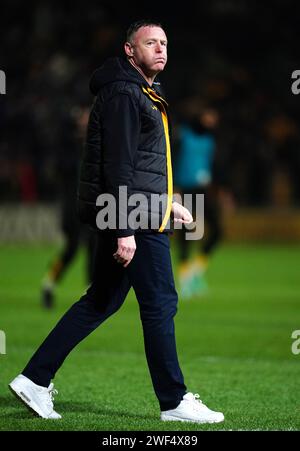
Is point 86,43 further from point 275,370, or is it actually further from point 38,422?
point 38,422

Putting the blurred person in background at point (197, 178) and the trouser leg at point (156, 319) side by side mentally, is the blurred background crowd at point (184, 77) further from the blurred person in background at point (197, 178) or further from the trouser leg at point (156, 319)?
the trouser leg at point (156, 319)

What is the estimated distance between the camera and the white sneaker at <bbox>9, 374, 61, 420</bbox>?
22.4 ft

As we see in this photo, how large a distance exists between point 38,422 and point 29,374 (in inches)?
12.8

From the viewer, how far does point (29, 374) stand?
22.7 ft

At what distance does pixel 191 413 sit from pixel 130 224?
115 centimetres

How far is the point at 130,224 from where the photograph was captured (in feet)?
21.9

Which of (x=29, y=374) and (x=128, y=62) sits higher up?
(x=128, y=62)

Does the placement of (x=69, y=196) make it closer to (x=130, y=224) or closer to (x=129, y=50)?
(x=129, y=50)

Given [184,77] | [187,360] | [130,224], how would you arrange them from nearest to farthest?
[130,224] → [187,360] → [184,77]

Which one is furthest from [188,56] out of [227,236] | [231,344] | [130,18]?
[231,344]

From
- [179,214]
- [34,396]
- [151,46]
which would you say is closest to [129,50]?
[151,46]

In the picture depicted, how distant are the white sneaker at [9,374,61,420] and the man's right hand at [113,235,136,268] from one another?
941mm

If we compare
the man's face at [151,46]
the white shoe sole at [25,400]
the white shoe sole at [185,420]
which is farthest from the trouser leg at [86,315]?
the man's face at [151,46]

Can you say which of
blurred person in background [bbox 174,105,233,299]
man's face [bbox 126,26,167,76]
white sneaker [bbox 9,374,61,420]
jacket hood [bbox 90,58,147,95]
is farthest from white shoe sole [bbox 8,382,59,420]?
blurred person in background [bbox 174,105,233,299]
